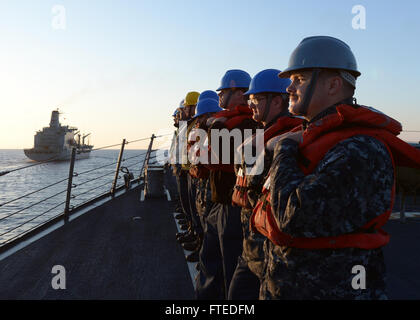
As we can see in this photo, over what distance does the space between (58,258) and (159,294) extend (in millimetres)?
1803

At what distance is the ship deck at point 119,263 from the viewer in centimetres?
332

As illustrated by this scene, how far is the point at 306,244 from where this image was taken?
4.42ft

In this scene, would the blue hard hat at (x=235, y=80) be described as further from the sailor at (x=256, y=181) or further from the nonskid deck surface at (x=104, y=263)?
the nonskid deck surface at (x=104, y=263)

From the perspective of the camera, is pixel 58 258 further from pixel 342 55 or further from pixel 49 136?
pixel 49 136

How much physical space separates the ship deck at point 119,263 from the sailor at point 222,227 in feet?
1.36

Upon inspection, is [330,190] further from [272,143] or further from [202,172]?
[202,172]

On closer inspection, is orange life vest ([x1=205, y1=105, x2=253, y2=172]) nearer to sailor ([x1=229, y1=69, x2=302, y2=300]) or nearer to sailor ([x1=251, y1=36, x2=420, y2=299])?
sailor ([x1=229, y1=69, x2=302, y2=300])

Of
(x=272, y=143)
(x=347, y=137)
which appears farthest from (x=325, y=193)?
(x=272, y=143)

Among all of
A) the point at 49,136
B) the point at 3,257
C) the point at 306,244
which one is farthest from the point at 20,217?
the point at 49,136

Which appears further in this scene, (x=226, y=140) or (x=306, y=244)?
(x=226, y=140)

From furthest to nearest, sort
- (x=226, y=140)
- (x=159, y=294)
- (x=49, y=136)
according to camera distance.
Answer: (x=49, y=136) → (x=159, y=294) → (x=226, y=140)

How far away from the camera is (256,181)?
2.04 metres

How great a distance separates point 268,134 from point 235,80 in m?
1.79

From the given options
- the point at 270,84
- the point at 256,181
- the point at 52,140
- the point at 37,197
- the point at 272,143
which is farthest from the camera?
the point at 52,140
